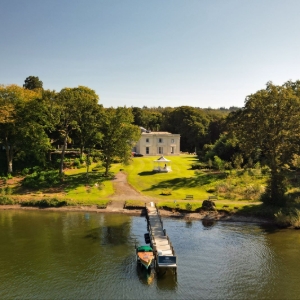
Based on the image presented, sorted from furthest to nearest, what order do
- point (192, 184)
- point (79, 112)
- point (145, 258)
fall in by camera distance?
point (79, 112), point (192, 184), point (145, 258)

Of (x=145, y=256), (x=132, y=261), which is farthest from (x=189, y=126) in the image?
(x=145, y=256)

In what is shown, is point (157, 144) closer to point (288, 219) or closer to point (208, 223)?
point (208, 223)

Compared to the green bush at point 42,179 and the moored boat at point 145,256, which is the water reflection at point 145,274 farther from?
the green bush at point 42,179

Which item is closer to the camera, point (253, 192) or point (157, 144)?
point (253, 192)

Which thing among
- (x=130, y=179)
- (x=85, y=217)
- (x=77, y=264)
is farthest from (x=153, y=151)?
(x=77, y=264)

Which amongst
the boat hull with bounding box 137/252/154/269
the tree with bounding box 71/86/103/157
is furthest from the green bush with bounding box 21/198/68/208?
the boat hull with bounding box 137/252/154/269

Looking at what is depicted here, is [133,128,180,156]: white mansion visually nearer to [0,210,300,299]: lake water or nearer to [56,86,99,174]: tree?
[56,86,99,174]: tree

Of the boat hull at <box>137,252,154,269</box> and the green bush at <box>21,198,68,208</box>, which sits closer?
the boat hull at <box>137,252,154,269</box>

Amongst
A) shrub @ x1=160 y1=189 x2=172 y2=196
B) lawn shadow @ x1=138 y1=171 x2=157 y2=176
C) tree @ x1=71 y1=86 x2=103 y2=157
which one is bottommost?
shrub @ x1=160 y1=189 x2=172 y2=196

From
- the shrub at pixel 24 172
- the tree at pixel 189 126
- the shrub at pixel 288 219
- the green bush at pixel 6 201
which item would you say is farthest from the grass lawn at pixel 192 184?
the tree at pixel 189 126
